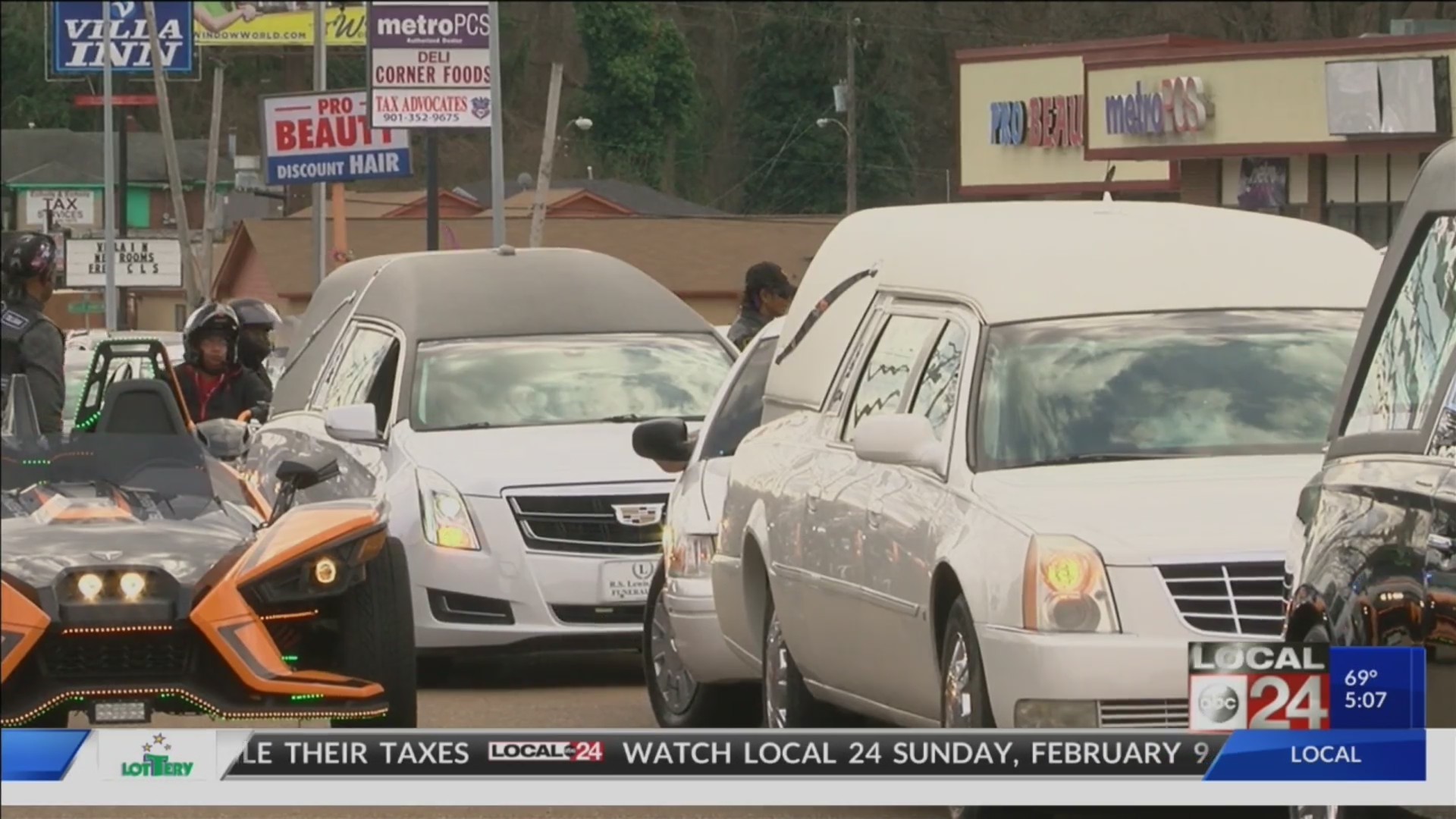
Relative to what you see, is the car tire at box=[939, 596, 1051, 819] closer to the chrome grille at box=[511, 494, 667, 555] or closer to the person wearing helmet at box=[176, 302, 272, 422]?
the chrome grille at box=[511, 494, 667, 555]

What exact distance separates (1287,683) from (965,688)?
74.2 inches

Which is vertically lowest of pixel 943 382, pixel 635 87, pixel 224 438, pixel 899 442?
pixel 224 438

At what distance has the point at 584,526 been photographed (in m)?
13.6

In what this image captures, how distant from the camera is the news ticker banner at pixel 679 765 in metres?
6.38

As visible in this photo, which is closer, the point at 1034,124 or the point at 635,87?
the point at 1034,124

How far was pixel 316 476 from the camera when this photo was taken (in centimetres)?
998

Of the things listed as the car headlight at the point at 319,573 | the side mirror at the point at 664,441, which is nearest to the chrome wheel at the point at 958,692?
the car headlight at the point at 319,573

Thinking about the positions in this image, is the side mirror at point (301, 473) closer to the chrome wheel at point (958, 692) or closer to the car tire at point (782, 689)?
the car tire at point (782, 689)

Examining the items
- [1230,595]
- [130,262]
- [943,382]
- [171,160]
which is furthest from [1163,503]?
[130,262]

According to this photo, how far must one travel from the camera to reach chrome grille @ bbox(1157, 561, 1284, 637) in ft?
26.6

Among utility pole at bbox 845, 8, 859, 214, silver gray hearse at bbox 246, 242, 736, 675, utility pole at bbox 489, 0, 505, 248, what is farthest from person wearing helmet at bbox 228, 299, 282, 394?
utility pole at bbox 489, 0, 505, 248

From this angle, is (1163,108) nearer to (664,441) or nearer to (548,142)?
(548,142)

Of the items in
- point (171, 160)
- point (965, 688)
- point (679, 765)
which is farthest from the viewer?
point (171, 160)

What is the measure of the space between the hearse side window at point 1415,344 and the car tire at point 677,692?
4.74 metres
